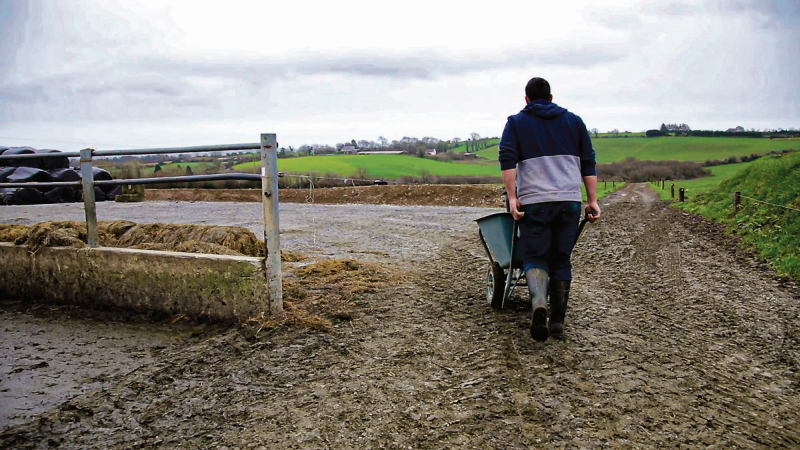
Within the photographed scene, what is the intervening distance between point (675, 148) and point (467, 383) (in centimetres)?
8631

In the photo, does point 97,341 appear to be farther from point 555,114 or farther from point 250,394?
point 555,114

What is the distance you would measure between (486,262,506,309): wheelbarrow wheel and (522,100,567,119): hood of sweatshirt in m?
1.48

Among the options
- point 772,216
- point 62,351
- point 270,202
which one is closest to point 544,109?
point 270,202

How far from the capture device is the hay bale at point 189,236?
6719mm

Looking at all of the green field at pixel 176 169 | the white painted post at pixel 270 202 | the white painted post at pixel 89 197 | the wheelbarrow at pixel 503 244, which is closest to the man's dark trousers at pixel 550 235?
the wheelbarrow at pixel 503 244

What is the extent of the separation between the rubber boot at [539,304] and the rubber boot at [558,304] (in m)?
0.14

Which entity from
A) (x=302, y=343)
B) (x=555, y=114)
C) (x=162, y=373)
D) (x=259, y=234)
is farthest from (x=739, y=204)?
(x=162, y=373)

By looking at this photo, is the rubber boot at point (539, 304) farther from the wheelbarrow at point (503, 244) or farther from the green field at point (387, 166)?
the green field at point (387, 166)

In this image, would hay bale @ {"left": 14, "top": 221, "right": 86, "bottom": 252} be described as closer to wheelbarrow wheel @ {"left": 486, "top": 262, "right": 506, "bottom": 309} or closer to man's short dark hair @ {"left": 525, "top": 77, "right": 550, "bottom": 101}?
wheelbarrow wheel @ {"left": 486, "top": 262, "right": 506, "bottom": 309}

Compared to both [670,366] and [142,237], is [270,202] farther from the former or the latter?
[670,366]

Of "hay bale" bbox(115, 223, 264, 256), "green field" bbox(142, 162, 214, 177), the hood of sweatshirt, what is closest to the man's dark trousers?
the hood of sweatshirt

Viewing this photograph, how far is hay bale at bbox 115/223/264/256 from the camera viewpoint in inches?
265

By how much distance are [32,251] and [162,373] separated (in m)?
2.99

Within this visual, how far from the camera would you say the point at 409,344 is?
174 inches
